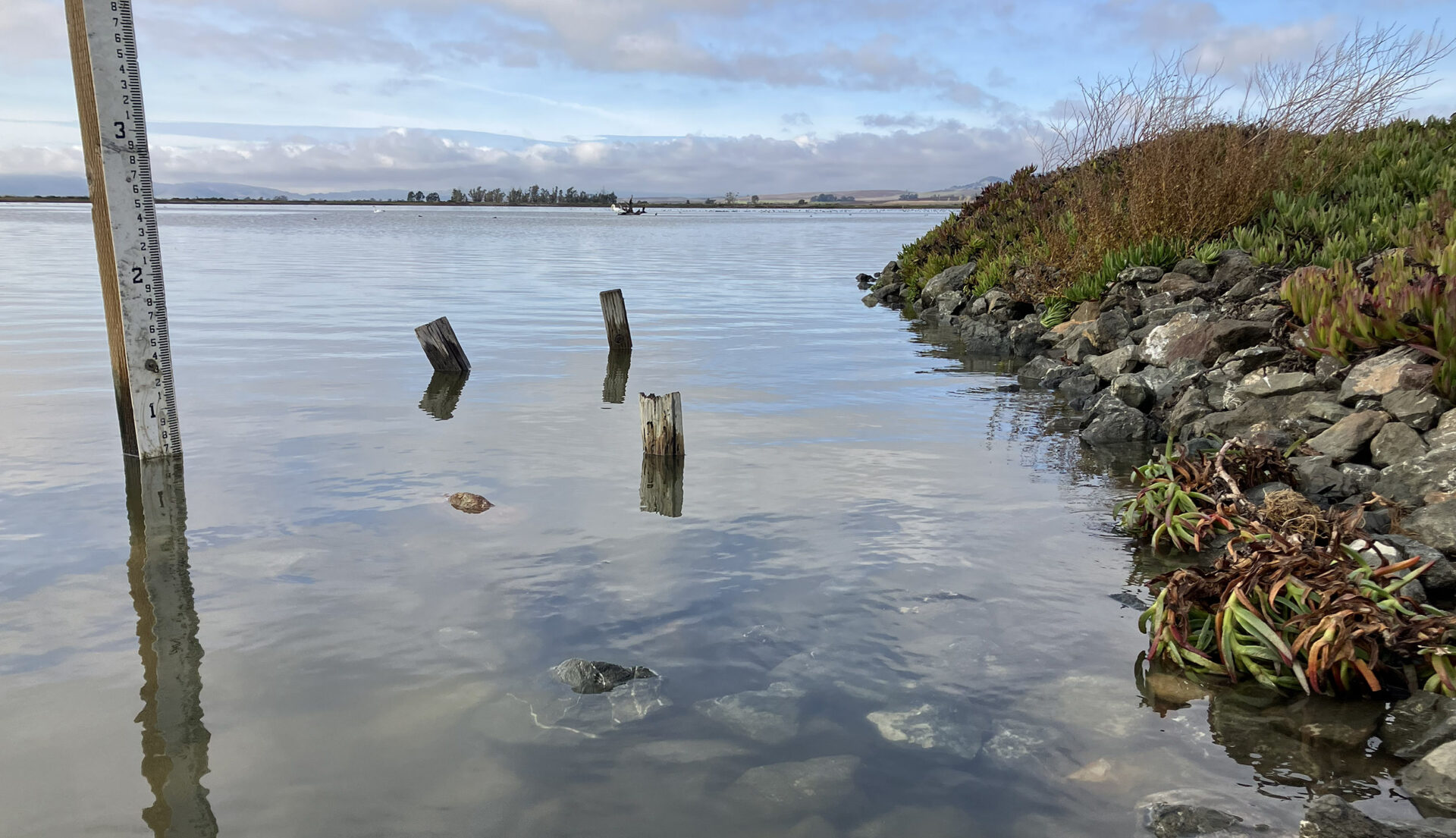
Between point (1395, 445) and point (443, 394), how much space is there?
9499 mm

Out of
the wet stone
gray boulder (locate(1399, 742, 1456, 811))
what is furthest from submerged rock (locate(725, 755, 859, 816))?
gray boulder (locate(1399, 742, 1456, 811))

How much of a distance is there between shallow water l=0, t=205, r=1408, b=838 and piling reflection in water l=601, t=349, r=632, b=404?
0.57 feet

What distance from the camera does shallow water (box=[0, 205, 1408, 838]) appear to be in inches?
153

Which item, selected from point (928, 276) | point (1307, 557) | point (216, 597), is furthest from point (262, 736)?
point (928, 276)

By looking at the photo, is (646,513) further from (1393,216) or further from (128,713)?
(1393,216)

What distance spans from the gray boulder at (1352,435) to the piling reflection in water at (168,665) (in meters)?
7.96

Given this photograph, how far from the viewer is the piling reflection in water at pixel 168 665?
375 centimetres

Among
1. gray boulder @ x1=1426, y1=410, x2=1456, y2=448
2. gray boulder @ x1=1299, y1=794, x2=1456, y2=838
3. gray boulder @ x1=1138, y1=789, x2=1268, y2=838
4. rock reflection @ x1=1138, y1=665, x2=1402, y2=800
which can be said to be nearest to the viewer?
gray boulder @ x1=1299, y1=794, x2=1456, y2=838

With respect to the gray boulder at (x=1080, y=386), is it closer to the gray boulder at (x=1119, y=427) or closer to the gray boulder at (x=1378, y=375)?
the gray boulder at (x=1119, y=427)

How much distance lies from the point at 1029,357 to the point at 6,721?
47.7ft

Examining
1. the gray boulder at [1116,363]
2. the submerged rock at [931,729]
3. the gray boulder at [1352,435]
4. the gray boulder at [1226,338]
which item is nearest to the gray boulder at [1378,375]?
the gray boulder at [1352,435]

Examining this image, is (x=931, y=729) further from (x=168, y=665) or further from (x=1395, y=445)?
(x=1395, y=445)

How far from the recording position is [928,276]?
24.4m

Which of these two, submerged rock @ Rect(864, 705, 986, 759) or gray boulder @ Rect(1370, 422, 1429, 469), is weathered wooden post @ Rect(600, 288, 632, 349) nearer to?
gray boulder @ Rect(1370, 422, 1429, 469)
